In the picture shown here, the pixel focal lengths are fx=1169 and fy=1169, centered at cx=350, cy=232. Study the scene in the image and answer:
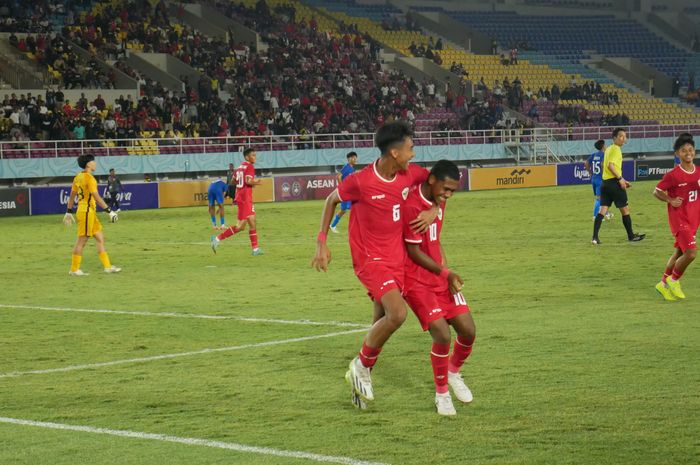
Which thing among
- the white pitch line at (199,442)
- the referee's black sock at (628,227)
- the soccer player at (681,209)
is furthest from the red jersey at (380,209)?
the referee's black sock at (628,227)

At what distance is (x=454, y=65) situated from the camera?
63906 millimetres

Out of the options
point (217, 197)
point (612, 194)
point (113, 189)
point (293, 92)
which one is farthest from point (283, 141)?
point (612, 194)

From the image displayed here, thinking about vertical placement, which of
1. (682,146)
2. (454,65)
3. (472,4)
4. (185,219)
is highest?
(472,4)

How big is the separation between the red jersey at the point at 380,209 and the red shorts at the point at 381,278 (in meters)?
0.03

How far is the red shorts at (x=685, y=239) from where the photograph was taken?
14.6 meters

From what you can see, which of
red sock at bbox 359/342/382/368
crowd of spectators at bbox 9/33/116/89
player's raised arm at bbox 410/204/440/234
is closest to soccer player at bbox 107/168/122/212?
crowd of spectators at bbox 9/33/116/89

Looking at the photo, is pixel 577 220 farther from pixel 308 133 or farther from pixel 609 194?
Result: pixel 308 133

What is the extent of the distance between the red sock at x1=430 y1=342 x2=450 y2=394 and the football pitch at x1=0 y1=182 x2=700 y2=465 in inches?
8.7

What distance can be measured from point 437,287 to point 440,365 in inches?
22.6

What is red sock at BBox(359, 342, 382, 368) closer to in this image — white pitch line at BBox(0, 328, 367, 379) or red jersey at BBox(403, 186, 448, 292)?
red jersey at BBox(403, 186, 448, 292)

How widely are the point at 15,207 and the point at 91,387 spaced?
30614mm

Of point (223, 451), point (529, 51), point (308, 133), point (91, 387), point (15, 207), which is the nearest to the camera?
point (223, 451)

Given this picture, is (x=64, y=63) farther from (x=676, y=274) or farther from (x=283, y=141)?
(x=676, y=274)

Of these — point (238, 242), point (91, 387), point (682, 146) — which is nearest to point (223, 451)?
point (91, 387)
